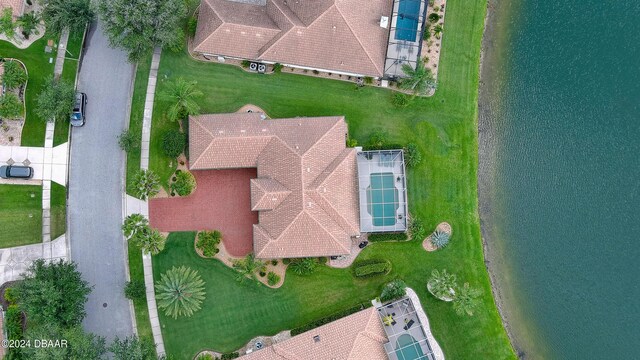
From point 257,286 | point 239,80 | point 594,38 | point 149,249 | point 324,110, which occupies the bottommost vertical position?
point 257,286

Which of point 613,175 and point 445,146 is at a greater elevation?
point 445,146

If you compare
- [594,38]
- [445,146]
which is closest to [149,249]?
[445,146]

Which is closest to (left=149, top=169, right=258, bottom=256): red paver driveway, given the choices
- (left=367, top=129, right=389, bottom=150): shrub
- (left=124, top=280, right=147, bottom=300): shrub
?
(left=124, top=280, right=147, bottom=300): shrub

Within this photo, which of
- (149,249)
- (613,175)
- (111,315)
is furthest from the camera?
(613,175)

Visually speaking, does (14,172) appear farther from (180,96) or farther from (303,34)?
(303,34)

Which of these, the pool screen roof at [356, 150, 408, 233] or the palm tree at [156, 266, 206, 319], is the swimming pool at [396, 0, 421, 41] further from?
the palm tree at [156, 266, 206, 319]

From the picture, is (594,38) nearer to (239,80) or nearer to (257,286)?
(239,80)

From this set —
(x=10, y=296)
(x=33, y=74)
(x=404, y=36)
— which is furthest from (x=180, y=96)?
(x=10, y=296)
